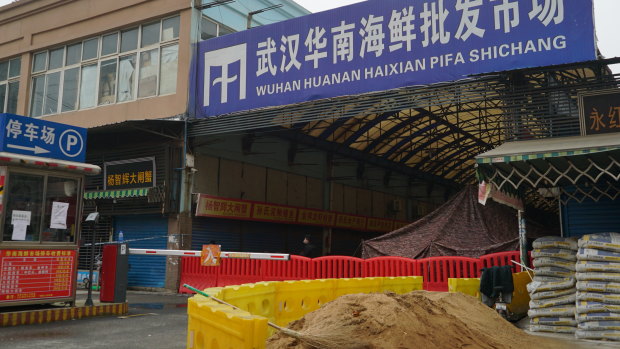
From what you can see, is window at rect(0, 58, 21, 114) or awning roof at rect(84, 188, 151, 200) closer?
awning roof at rect(84, 188, 151, 200)

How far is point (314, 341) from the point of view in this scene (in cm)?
486

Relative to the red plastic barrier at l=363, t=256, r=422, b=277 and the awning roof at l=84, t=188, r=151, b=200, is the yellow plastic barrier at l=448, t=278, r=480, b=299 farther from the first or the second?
the awning roof at l=84, t=188, r=151, b=200

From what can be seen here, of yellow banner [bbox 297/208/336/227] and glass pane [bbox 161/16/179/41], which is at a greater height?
glass pane [bbox 161/16/179/41]

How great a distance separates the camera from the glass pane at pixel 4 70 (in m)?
23.6

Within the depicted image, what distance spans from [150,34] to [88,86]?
3.68m

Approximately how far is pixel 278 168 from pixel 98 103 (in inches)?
297

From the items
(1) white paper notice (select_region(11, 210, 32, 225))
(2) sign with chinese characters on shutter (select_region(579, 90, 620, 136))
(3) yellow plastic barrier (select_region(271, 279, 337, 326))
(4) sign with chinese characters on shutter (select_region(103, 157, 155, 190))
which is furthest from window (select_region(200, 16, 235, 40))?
(2) sign with chinese characters on shutter (select_region(579, 90, 620, 136))

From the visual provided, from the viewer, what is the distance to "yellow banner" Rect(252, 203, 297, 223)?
19.4 m

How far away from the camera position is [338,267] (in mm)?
14242

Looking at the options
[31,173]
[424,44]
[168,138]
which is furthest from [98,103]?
[424,44]

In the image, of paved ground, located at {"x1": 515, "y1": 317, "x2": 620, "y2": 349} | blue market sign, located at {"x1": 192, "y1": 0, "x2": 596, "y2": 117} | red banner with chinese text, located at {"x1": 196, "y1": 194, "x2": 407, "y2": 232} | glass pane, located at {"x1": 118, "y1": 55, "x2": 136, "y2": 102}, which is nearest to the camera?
paved ground, located at {"x1": 515, "y1": 317, "x2": 620, "y2": 349}

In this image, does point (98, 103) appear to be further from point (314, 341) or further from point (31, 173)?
point (314, 341)

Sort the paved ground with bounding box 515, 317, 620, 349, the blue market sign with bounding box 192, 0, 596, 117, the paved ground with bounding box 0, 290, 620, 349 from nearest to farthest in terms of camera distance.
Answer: the paved ground with bounding box 515, 317, 620, 349
the paved ground with bounding box 0, 290, 620, 349
the blue market sign with bounding box 192, 0, 596, 117

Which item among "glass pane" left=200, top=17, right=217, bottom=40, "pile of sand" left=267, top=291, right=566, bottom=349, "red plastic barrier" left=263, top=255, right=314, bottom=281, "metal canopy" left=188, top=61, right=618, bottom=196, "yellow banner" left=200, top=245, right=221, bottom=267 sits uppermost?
"glass pane" left=200, top=17, right=217, bottom=40
